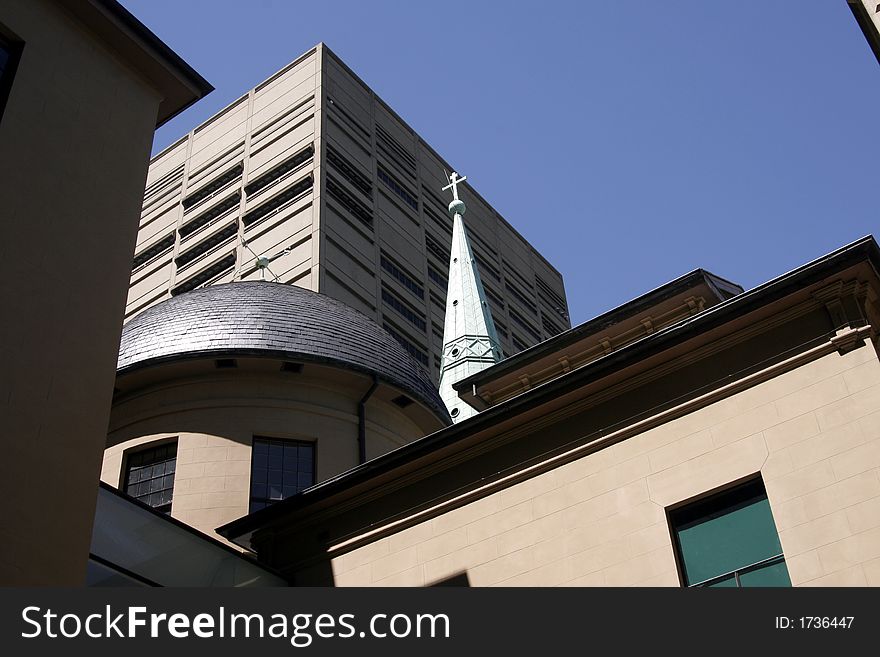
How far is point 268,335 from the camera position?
25438mm

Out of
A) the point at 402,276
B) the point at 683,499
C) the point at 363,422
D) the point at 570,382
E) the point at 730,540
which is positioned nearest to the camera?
the point at 730,540

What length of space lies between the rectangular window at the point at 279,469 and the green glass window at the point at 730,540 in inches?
420

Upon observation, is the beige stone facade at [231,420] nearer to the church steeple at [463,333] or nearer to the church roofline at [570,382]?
the church roofline at [570,382]

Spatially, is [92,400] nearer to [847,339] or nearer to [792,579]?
[792,579]

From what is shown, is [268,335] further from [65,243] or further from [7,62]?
[65,243]

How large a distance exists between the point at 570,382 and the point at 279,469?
9.46 m

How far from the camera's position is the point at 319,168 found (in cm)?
6538

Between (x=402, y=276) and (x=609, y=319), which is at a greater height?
(x=402, y=276)

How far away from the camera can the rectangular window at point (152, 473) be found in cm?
2381

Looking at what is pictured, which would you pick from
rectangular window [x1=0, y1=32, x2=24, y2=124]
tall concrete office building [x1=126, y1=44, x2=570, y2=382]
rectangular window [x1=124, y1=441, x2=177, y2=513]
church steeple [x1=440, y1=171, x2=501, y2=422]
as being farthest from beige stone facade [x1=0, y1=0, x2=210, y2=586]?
tall concrete office building [x1=126, y1=44, x2=570, y2=382]

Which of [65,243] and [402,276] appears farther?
[402,276]

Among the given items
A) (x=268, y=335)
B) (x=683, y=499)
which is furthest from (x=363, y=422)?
(x=683, y=499)

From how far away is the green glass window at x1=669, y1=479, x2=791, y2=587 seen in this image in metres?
14.2

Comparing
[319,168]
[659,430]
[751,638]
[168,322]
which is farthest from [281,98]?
[751,638]
